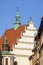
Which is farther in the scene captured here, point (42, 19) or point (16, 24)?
point (16, 24)

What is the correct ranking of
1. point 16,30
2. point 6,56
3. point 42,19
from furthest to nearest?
point 16,30
point 6,56
point 42,19

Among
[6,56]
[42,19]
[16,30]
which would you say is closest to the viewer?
[42,19]

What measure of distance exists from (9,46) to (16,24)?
825 centimetres

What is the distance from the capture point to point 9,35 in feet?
214

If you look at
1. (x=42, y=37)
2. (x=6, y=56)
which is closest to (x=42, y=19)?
(x=42, y=37)

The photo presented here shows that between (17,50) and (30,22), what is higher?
(30,22)

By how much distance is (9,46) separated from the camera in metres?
61.1

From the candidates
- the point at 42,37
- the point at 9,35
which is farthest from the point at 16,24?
the point at 42,37

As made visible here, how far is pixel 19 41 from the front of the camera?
193 ft

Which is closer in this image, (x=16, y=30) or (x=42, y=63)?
(x=42, y=63)

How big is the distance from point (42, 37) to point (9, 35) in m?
30.5

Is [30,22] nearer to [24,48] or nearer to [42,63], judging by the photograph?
[24,48]

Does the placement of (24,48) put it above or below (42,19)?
A: below

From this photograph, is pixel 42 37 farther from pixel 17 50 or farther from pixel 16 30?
pixel 16 30
